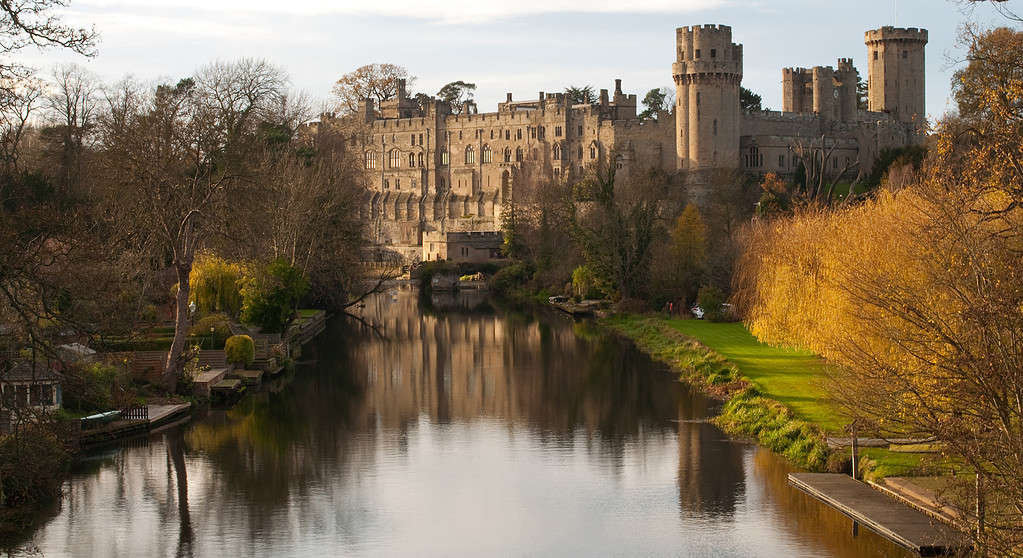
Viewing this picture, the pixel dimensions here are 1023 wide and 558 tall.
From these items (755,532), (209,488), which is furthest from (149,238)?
(755,532)

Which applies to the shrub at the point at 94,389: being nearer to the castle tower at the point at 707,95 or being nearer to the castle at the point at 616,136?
the castle at the point at 616,136

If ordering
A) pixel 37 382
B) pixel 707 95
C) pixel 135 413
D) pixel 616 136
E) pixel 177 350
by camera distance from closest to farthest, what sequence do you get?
1. pixel 37 382
2. pixel 135 413
3. pixel 177 350
4. pixel 707 95
5. pixel 616 136

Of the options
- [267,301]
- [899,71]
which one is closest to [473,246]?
[899,71]

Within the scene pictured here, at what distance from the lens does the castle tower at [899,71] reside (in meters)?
73.6

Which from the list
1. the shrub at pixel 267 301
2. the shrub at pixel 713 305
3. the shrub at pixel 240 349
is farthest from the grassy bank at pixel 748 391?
the shrub at pixel 240 349

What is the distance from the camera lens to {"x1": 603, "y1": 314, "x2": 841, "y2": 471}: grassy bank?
64.6 feet

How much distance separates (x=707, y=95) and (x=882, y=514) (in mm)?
54023

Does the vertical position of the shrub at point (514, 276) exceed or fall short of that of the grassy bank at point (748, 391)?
it exceeds it

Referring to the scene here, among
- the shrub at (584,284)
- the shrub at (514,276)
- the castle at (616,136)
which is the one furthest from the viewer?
the castle at (616,136)

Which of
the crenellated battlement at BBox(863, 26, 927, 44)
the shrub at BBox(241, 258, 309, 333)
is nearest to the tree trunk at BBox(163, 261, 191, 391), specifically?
the shrub at BBox(241, 258, 309, 333)

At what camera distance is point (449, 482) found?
62.0 ft

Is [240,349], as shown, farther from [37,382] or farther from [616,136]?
[616,136]

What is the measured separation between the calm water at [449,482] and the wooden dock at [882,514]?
0.65 ft

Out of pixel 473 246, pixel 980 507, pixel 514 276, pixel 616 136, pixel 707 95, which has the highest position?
pixel 707 95
